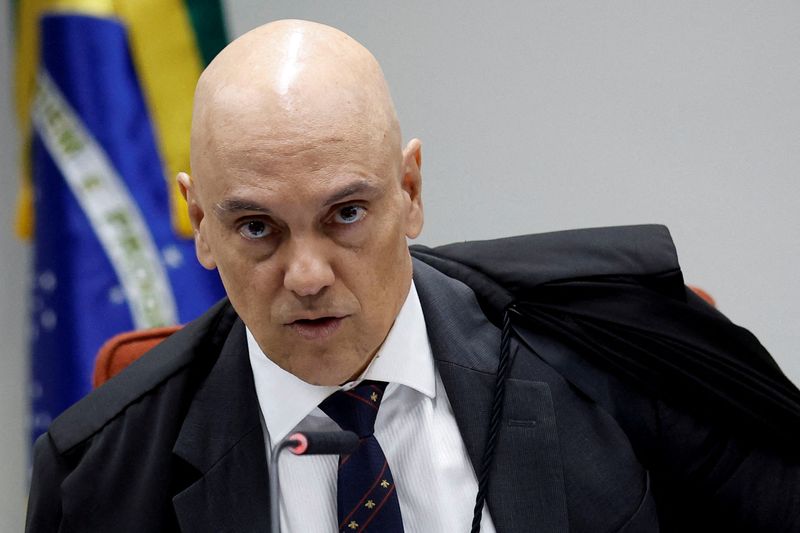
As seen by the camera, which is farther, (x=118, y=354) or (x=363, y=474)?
(x=118, y=354)

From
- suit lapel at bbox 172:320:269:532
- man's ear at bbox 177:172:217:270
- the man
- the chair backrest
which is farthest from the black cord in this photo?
the chair backrest

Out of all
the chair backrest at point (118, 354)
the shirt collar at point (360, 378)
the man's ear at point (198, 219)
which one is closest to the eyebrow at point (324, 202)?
the man's ear at point (198, 219)

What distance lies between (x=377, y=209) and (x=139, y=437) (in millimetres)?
402

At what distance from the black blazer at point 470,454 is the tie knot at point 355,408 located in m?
0.09

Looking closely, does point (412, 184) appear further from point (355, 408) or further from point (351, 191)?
point (355, 408)

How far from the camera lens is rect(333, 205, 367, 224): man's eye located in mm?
1079

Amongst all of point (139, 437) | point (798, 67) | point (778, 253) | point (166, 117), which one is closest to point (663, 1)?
point (798, 67)

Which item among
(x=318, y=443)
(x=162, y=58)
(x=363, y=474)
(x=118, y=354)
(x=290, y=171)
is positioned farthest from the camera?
(x=162, y=58)

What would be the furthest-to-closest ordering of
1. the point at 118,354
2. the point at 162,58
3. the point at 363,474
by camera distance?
the point at 162,58
the point at 118,354
the point at 363,474

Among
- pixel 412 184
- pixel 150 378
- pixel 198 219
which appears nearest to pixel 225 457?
pixel 150 378

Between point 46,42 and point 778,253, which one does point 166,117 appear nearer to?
point 46,42

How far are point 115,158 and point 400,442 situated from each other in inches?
37.5

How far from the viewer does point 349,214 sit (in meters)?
1.08

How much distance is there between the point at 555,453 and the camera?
1.20m
